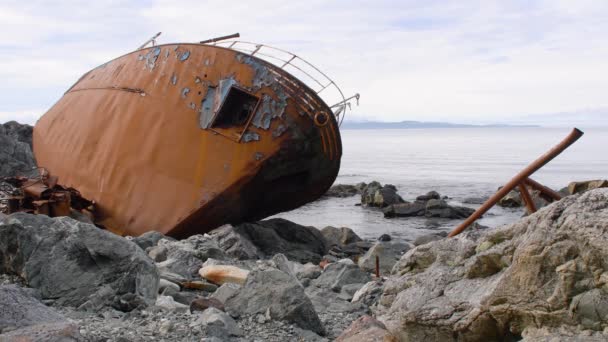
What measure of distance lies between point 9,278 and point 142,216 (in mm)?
4129

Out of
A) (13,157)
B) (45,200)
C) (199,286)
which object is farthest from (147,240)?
(13,157)

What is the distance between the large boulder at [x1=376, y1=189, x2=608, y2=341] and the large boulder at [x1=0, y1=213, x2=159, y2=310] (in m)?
1.86

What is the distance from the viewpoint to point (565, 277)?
2.26 meters

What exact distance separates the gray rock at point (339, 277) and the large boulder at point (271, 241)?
57.1 inches

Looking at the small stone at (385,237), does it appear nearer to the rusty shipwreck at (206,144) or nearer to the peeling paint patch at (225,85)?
the rusty shipwreck at (206,144)

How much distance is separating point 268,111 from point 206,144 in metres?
0.89

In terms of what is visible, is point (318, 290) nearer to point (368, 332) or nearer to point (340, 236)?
point (368, 332)

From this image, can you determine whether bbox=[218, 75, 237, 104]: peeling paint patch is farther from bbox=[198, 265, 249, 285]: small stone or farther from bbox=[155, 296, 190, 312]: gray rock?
bbox=[155, 296, 190, 312]: gray rock

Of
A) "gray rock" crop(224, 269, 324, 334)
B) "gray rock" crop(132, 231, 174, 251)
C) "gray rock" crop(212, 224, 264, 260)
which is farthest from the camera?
"gray rock" crop(212, 224, 264, 260)

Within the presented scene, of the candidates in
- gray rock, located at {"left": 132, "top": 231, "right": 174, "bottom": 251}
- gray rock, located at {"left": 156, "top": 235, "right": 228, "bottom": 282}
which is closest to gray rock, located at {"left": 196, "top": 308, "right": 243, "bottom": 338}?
gray rock, located at {"left": 156, "top": 235, "right": 228, "bottom": 282}

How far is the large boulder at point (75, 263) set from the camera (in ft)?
13.5

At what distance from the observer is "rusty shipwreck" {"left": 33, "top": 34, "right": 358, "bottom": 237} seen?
26.0ft

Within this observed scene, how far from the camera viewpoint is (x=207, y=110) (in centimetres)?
813

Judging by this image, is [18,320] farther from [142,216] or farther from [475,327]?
[142,216]
